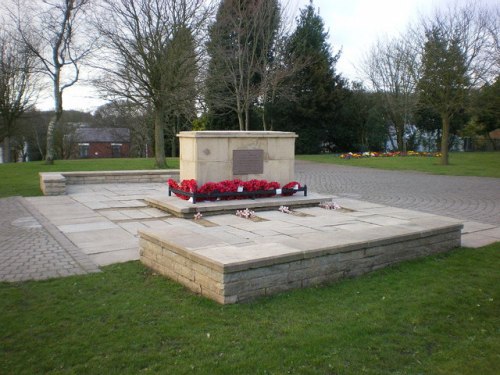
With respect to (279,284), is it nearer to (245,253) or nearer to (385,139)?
(245,253)

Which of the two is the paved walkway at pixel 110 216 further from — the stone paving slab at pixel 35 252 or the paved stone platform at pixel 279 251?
the paved stone platform at pixel 279 251

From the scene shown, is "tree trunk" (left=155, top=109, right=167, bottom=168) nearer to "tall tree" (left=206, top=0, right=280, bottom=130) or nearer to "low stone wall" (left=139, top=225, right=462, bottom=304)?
"tall tree" (left=206, top=0, right=280, bottom=130)

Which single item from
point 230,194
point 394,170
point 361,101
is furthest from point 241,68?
point 230,194

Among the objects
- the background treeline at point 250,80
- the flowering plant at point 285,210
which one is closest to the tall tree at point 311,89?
the background treeline at point 250,80

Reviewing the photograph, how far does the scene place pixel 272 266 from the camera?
4676 millimetres

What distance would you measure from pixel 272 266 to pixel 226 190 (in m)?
4.75

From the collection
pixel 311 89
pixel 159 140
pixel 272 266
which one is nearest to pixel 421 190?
pixel 272 266

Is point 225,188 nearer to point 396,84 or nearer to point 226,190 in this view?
point 226,190

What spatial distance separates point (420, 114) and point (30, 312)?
35.2m

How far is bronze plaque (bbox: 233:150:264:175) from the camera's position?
9836 mm

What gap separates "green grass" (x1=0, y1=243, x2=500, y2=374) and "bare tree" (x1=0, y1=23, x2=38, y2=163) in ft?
85.5

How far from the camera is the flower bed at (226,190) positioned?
914 centimetres

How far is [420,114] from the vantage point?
35.2 meters

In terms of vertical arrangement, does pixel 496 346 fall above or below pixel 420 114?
below
